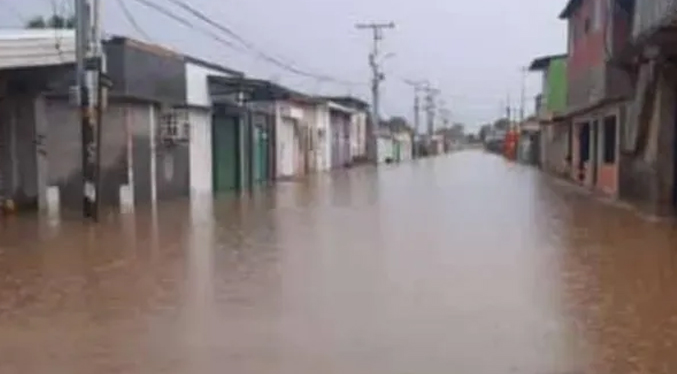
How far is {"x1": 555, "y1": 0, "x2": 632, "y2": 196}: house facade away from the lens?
Result: 28.4 m

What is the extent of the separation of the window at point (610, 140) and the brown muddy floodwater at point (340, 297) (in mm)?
11372

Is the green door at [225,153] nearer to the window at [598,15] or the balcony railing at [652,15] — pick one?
the window at [598,15]

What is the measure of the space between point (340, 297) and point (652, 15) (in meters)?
12.6

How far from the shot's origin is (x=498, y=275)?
12320 millimetres

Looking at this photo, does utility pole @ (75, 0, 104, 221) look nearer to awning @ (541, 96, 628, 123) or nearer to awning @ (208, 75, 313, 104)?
awning @ (208, 75, 313, 104)

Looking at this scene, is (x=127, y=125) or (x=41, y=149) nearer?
(x=41, y=149)

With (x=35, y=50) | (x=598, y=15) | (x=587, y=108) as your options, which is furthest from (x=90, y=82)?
(x=587, y=108)

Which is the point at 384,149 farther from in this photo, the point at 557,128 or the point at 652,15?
the point at 652,15

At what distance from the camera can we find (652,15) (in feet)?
66.8

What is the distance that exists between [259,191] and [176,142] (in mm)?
6743

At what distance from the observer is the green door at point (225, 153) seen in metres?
35.2

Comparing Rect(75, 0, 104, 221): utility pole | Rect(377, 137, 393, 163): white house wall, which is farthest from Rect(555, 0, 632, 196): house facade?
Rect(377, 137, 393, 163): white house wall

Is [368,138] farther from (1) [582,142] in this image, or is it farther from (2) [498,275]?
(2) [498,275]

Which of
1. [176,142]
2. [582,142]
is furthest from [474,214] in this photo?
[582,142]
